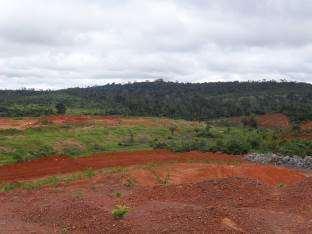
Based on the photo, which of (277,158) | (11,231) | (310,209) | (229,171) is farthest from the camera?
(277,158)

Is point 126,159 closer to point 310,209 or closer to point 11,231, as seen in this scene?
point 310,209

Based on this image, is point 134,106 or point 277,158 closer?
point 277,158

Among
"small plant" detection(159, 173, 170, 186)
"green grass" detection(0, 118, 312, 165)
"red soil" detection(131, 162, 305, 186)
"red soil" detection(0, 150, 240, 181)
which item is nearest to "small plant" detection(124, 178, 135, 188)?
"red soil" detection(131, 162, 305, 186)

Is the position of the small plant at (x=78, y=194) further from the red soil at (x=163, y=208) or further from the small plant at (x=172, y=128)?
the small plant at (x=172, y=128)

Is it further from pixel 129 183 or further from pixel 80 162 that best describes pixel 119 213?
pixel 80 162

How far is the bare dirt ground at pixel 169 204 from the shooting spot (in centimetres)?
1304

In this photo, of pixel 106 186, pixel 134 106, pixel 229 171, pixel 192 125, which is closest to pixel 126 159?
pixel 229 171

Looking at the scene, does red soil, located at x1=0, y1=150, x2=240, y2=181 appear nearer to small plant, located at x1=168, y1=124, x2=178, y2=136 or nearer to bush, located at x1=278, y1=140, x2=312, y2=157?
bush, located at x1=278, y1=140, x2=312, y2=157

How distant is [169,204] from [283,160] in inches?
697

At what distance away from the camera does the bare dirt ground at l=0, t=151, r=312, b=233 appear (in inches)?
513

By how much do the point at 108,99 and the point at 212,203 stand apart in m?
70.3

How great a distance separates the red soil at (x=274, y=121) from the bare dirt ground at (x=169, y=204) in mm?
42344

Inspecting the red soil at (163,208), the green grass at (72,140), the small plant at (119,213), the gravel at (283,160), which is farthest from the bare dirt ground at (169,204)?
the green grass at (72,140)

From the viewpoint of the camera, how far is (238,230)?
12734 mm
